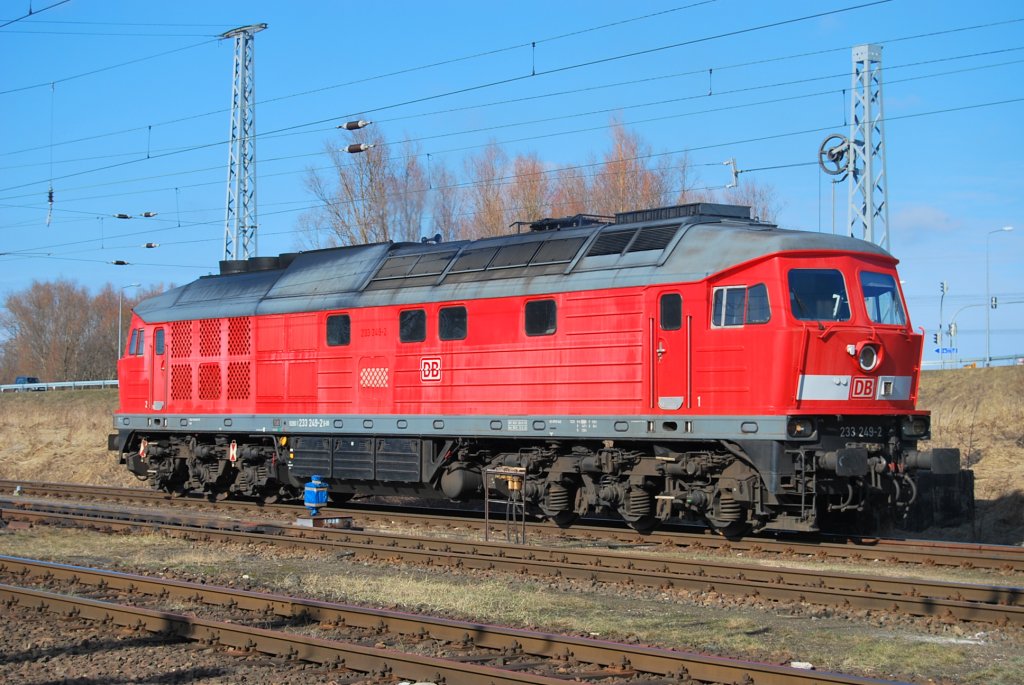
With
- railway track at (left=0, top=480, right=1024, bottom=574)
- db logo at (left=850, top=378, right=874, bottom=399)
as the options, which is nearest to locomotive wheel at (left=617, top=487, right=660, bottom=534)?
railway track at (left=0, top=480, right=1024, bottom=574)

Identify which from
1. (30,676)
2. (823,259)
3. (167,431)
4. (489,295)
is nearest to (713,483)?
(823,259)

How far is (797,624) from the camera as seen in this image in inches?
424

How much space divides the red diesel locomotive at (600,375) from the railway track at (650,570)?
191 centimetres

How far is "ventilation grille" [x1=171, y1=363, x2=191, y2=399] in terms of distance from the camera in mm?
24391

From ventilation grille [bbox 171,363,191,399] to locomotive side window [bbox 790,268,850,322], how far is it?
48.0 ft

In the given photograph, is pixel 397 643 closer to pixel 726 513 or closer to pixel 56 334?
pixel 726 513

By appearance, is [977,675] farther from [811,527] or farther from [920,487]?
[920,487]

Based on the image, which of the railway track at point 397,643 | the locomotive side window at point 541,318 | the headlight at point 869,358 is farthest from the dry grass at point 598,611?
the headlight at point 869,358

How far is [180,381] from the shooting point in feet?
80.6

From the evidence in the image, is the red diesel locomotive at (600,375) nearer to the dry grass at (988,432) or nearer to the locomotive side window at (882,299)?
the locomotive side window at (882,299)

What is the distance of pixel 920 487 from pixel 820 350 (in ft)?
18.6

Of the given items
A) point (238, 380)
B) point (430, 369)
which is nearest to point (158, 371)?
point (238, 380)

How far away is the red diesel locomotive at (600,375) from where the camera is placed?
15203 millimetres

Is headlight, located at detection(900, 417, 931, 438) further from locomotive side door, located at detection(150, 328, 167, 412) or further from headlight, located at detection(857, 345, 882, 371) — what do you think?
locomotive side door, located at detection(150, 328, 167, 412)
